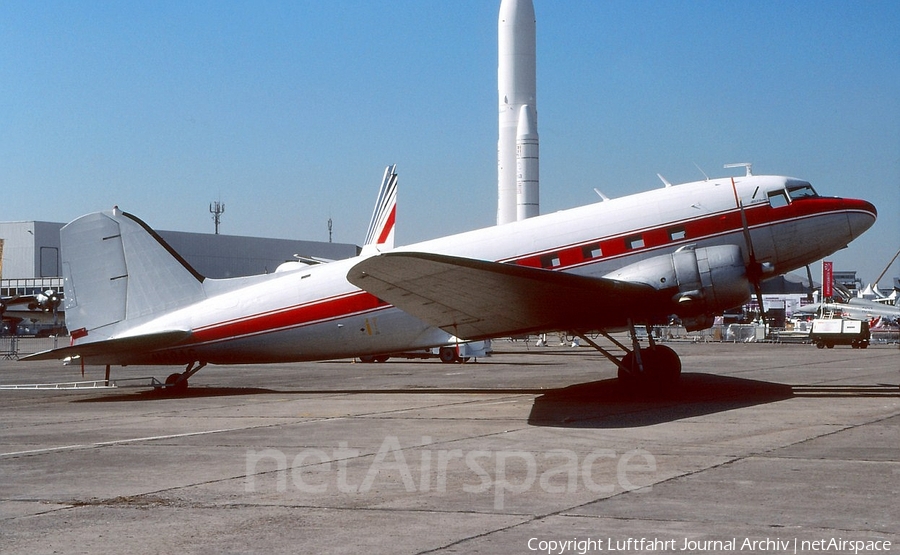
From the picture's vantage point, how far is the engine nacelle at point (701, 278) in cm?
1827

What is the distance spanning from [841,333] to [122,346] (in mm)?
44659

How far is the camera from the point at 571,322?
19.1 metres

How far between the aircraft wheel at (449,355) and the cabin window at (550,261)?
782 inches

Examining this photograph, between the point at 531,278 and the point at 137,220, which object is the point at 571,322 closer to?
the point at 531,278

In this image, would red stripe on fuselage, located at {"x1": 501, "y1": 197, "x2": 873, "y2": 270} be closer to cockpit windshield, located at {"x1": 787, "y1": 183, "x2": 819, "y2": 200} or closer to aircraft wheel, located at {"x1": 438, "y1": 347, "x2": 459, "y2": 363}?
cockpit windshield, located at {"x1": 787, "y1": 183, "x2": 819, "y2": 200}

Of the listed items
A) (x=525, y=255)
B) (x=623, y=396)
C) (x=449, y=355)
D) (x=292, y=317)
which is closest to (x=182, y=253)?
(x=449, y=355)

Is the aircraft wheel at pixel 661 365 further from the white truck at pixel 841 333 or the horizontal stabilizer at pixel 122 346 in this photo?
→ the white truck at pixel 841 333

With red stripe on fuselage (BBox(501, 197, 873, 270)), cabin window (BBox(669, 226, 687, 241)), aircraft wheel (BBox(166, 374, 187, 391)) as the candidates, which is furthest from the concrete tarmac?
cabin window (BBox(669, 226, 687, 241))

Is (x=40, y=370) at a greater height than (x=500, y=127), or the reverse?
(x=500, y=127)

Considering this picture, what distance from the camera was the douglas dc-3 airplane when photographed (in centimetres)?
1734

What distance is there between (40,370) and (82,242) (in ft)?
→ 56.2

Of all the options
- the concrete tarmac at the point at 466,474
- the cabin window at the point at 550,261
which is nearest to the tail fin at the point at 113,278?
the concrete tarmac at the point at 466,474

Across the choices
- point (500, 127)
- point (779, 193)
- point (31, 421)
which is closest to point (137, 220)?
point (31, 421)

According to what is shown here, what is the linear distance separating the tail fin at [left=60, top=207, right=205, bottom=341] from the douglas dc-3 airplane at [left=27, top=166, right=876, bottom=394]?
0.11 feet
